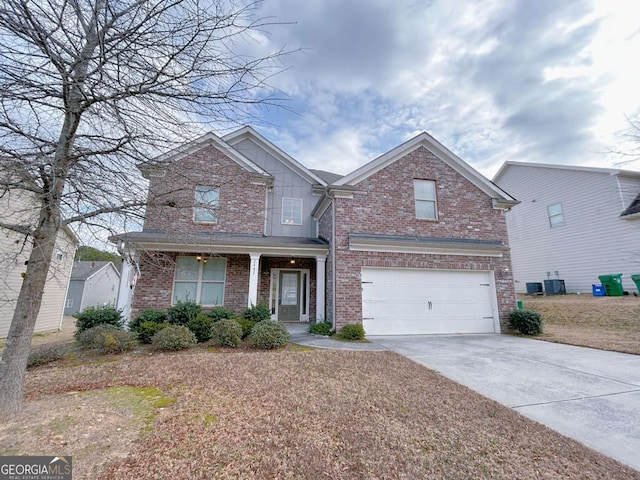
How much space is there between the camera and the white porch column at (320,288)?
31.9 feet

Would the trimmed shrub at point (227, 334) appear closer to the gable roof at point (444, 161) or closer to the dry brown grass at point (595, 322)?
the gable roof at point (444, 161)

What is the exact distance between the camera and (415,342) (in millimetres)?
8031

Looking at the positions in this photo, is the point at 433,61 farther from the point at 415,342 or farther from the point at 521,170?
the point at 521,170

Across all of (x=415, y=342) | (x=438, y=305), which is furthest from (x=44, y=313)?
(x=438, y=305)

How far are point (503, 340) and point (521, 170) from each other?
14514 millimetres

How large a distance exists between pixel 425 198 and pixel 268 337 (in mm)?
7500

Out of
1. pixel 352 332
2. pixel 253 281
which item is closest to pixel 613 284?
pixel 352 332

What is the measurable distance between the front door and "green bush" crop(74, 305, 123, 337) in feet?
18.1

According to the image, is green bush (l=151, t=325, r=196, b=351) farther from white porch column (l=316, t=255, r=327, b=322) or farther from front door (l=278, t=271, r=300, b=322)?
front door (l=278, t=271, r=300, b=322)

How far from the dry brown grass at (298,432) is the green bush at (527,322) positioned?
6438 mm

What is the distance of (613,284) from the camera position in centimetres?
1267

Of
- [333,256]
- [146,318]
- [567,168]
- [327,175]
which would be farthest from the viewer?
[327,175]

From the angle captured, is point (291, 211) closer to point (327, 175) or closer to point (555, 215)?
point (327, 175)

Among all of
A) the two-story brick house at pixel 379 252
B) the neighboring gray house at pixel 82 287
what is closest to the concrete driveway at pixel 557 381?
the two-story brick house at pixel 379 252
